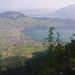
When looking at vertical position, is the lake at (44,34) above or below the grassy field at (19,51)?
above

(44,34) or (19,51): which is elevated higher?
(44,34)

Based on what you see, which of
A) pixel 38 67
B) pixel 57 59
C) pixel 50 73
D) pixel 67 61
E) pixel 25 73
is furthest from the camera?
pixel 25 73

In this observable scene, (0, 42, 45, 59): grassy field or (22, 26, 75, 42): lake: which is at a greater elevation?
(22, 26, 75, 42): lake

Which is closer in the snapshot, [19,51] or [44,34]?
[19,51]

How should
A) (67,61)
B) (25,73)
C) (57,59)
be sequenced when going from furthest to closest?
(25,73) → (57,59) → (67,61)

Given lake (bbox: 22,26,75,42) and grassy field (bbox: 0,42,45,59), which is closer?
grassy field (bbox: 0,42,45,59)

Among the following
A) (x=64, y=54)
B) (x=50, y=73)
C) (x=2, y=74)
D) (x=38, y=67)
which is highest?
(x=64, y=54)

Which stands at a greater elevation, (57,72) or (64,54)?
(64,54)

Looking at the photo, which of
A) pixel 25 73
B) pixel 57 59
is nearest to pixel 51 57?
pixel 57 59

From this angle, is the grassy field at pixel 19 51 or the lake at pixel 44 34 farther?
the lake at pixel 44 34

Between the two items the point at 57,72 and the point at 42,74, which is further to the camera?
the point at 57,72

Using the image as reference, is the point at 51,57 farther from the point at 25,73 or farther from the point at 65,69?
the point at 25,73
